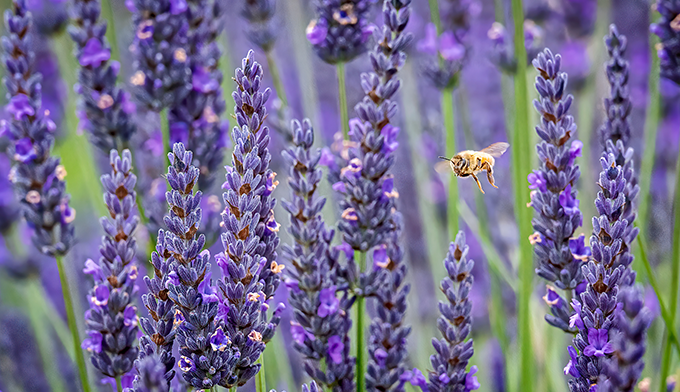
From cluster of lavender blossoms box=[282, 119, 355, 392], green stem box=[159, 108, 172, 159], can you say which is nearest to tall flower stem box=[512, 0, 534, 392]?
cluster of lavender blossoms box=[282, 119, 355, 392]

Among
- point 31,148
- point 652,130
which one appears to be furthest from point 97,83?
point 652,130

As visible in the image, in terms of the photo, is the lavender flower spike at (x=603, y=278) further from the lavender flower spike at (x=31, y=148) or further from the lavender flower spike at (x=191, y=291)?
the lavender flower spike at (x=31, y=148)

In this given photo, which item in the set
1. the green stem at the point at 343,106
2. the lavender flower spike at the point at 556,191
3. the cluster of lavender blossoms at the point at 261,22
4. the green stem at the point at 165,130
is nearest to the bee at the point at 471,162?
the green stem at the point at 343,106

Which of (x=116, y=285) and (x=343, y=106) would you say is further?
(x=343, y=106)

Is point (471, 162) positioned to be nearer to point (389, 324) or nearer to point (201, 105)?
point (389, 324)

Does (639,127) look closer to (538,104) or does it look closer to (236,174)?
(538,104)

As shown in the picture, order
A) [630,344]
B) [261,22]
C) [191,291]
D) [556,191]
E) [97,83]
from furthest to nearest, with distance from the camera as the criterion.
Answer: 1. [261,22]
2. [97,83]
3. [556,191]
4. [191,291]
5. [630,344]
